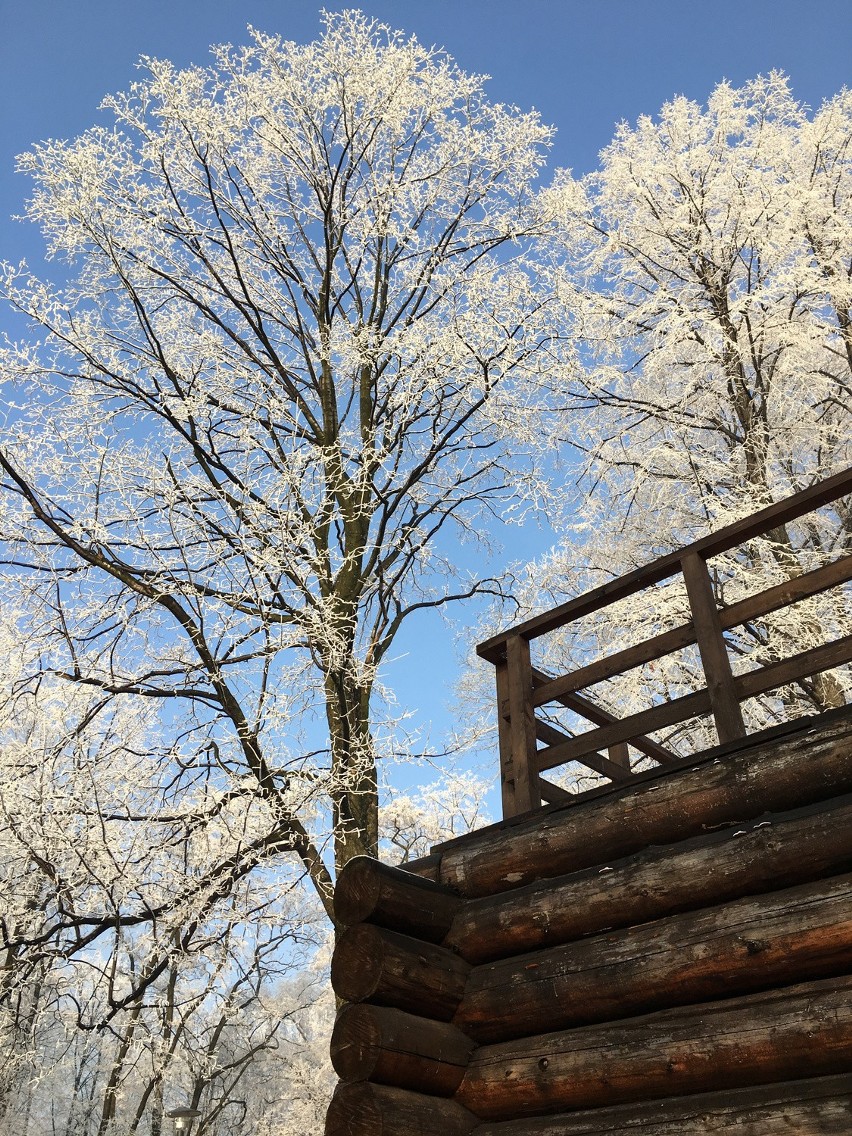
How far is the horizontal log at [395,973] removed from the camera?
4.97m

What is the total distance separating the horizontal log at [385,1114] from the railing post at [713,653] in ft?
8.15

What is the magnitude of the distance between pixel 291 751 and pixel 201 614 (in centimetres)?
259

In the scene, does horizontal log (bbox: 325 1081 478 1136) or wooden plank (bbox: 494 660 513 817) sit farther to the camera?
wooden plank (bbox: 494 660 513 817)

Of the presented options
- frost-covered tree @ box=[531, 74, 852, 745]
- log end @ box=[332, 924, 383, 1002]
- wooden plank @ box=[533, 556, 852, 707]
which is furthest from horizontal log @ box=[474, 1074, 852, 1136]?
frost-covered tree @ box=[531, 74, 852, 745]

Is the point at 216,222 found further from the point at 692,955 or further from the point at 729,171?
the point at 692,955

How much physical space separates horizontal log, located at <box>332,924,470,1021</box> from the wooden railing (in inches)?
45.9

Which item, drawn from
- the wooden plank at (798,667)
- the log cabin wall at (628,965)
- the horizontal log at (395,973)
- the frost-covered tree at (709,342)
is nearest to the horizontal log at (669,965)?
the log cabin wall at (628,965)

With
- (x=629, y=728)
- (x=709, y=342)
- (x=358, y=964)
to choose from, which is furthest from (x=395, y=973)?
(x=709, y=342)

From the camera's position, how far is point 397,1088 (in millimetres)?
4816

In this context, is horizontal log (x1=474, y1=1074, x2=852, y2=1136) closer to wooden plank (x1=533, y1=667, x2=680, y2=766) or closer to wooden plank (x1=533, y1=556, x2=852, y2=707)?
wooden plank (x1=533, y1=556, x2=852, y2=707)

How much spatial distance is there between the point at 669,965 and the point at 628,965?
0.86 ft

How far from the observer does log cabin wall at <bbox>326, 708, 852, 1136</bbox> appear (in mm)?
4043

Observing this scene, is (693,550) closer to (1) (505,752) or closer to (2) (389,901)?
(1) (505,752)

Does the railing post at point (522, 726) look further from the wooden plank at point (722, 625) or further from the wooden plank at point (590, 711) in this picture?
the wooden plank at point (590, 711)
